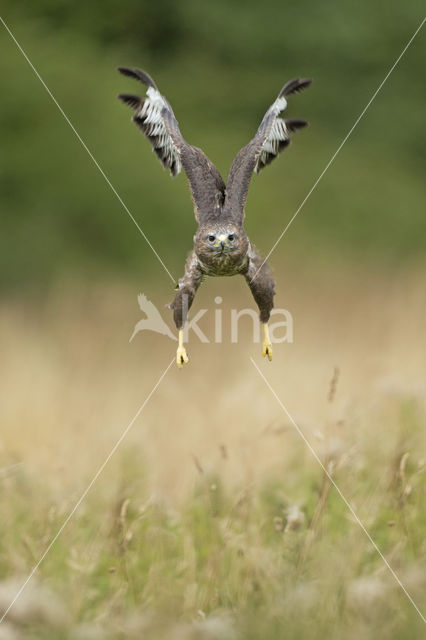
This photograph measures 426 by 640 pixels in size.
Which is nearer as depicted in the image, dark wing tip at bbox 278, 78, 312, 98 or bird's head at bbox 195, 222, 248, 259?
bird's head at bbox 195, 222, 248, 259

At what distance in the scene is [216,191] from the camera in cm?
283

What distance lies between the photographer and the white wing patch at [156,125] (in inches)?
124

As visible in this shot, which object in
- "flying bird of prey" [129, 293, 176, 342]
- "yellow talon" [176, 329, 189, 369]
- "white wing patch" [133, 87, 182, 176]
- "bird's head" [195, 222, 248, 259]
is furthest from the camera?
"white wing patch" [133, 87, 182, 176]

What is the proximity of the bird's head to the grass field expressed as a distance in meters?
0.87

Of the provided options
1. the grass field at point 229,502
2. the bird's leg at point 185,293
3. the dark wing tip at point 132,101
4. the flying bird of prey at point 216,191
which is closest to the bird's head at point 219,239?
the flying bird of prey at point 216,191

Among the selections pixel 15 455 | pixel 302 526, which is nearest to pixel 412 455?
pixel 302 526

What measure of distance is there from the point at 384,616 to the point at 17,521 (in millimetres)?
1840

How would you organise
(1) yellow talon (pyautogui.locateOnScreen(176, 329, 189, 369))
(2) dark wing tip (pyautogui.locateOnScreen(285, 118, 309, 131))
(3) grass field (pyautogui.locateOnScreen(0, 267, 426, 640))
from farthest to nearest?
(3) grass field (pyautogui.locateOnScreen(0, 267, 426, 640)) < (2) dark wing tip (pyautogui.locateOnScreen(285, 118, 309, 131)) < (1) yellow talon (pyautogui.locateOnScreen(176, 329, 189, 369))

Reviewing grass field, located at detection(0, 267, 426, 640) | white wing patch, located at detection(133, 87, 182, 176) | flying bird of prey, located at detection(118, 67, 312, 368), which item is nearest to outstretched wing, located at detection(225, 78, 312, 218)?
flying bird of prey, located at detection(118, 67, 312, 368)

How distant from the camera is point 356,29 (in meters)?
11.1

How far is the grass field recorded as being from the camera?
11.8ft

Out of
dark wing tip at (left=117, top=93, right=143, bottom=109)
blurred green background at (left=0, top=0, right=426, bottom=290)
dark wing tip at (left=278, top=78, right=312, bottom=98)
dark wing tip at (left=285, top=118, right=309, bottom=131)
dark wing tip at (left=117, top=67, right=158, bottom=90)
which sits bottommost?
blurred green background at (left=0, top=0, right=426, bottom=290)

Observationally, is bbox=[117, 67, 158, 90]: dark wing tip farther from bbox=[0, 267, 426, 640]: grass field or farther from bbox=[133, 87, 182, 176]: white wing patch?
bbox=[0, 267, 426, 640]: grass field

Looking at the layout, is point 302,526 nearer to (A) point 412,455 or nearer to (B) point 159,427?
(A) point 412,455
